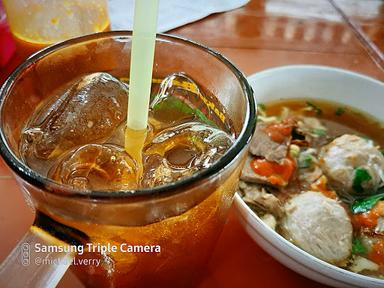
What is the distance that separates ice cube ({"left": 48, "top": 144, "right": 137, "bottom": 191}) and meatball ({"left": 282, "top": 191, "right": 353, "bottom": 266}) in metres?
0.30

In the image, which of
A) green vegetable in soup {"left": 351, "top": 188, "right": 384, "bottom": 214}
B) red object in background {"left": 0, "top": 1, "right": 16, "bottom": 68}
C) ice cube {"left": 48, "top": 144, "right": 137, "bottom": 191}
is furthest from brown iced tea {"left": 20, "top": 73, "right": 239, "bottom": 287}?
red object in background {"left": 0, "top": 1, "right": 16, "bottom": 68}

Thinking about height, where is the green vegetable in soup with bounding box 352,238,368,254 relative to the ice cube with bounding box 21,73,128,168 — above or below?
below

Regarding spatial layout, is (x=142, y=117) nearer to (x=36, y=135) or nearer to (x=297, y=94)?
(x=36, y=135)

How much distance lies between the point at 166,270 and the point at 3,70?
2.14 ft

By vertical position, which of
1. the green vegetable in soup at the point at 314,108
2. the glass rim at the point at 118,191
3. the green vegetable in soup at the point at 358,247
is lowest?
the green vegetable in soup at the point at 358,247

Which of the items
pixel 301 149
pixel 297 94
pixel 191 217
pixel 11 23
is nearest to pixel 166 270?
pixel 191 217

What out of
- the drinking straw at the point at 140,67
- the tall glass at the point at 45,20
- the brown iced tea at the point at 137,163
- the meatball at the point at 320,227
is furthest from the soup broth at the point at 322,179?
the tall glass at the point at 45,20

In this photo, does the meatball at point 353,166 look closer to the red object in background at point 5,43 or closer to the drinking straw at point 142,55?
the drinking straw at point 142,55

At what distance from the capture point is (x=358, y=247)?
2.49ft

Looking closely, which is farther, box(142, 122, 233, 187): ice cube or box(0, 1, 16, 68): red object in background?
box(0, 1, 16, 68): red object in background

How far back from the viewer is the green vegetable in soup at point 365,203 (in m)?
0.81

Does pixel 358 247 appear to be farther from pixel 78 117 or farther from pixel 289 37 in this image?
pixel 289 37

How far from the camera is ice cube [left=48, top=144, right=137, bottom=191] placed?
1.75 feet

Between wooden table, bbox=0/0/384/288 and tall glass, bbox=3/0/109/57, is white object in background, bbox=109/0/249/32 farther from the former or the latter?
tall glass, bbox=3/0/109/57
